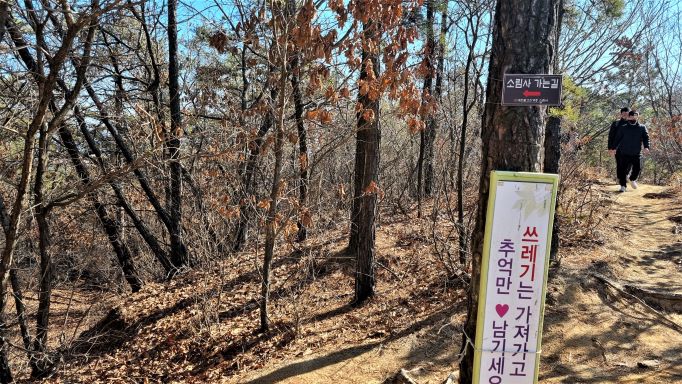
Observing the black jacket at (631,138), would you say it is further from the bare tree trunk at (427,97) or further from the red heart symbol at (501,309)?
the red heart symbol at (501,309)

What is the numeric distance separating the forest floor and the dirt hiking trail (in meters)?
0.02

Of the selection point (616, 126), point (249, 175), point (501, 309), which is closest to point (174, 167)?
point (249, 175)

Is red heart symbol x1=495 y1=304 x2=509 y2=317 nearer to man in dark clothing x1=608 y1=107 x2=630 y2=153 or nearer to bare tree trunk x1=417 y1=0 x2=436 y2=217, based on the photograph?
bare tree trunk x1=417 y1=0 x2=436 y2=217

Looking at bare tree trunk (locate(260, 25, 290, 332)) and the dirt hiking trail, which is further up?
bare tree trunk (locate(260, 25, 290, 332))

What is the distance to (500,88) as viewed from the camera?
2.83 m

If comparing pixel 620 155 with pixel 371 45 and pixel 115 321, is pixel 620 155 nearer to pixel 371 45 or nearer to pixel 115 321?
pixel 371 45

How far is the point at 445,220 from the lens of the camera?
8.57 m

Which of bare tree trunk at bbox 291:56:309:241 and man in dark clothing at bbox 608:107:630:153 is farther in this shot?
man in dark clothing at bbox 608:107:630:153

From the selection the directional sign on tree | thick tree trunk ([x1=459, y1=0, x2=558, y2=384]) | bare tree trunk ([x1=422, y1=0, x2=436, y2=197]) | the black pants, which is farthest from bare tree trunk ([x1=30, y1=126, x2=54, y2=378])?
the black pants

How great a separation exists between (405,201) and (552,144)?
625 centimetres

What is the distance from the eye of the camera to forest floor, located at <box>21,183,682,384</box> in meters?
4.35

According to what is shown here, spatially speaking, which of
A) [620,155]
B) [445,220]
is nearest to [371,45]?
[445,220]

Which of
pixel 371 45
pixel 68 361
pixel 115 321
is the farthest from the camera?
pixel 115 321

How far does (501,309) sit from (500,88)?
1327mm
